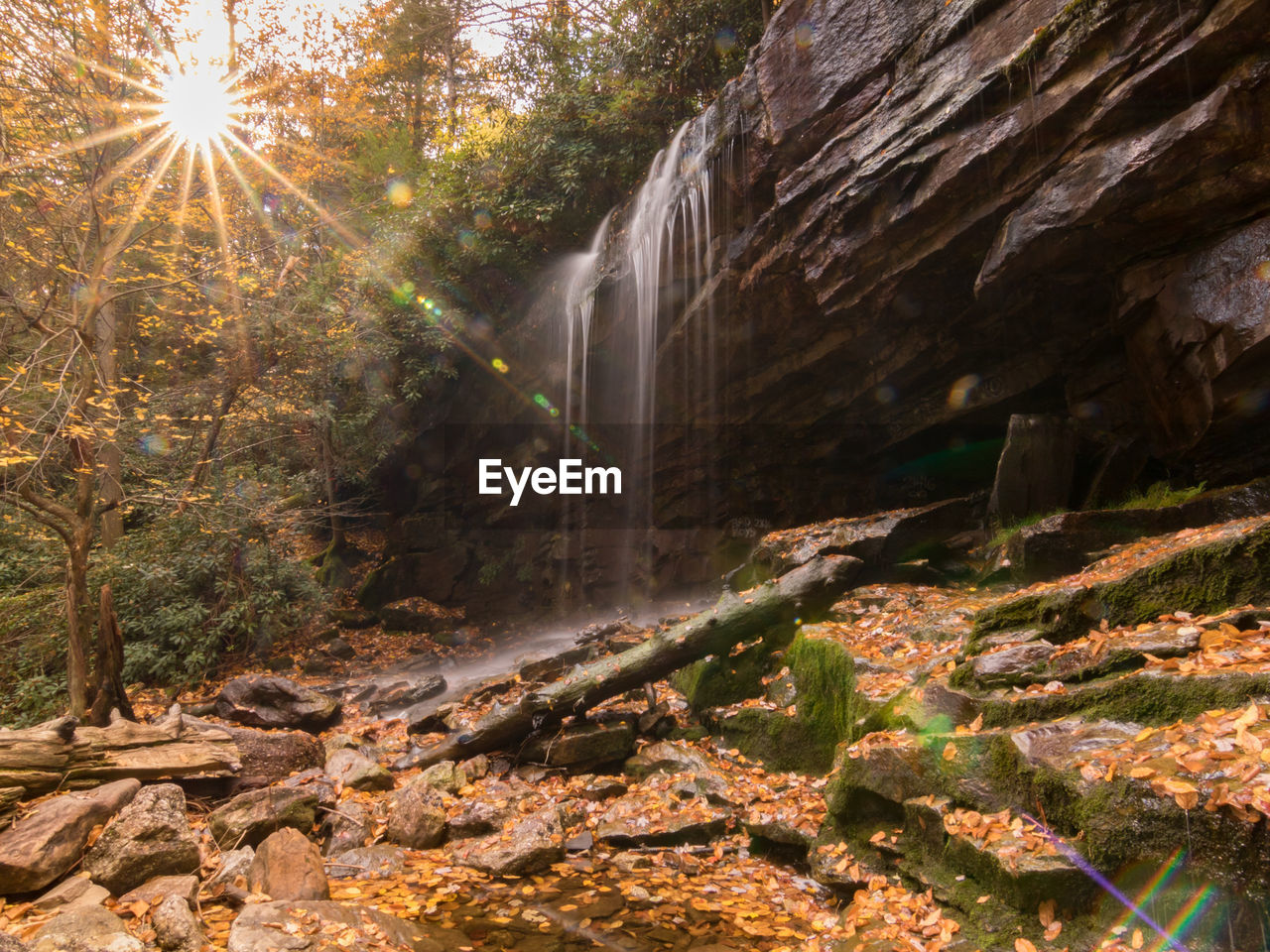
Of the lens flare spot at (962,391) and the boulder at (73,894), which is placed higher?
the lens flare spot at (962,391)

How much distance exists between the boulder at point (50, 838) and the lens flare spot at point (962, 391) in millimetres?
11793

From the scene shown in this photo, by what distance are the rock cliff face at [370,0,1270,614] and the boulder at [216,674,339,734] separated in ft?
28.7

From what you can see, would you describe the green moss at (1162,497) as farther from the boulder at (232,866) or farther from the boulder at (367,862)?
the boulder at (232,866)

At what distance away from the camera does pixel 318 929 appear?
3789 mm

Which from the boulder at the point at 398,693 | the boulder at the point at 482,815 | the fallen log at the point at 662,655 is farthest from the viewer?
the boulder at the point at 398,693

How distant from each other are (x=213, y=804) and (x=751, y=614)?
18.2 ft

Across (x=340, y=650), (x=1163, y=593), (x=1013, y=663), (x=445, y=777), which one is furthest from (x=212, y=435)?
(x=1163, y=593)

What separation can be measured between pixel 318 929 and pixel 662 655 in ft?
13.9

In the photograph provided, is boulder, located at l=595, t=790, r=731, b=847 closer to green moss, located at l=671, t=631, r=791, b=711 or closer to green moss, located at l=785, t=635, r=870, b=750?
green moss, located at l=785, t=635, r=870, b=750

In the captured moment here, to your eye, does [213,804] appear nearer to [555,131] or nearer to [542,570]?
[542,570]

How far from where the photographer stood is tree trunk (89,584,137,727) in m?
8.24

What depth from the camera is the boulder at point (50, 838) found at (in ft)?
12.7

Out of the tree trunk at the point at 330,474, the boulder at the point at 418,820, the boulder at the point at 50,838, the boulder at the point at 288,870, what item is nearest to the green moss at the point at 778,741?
the boulder at the point at 418,820

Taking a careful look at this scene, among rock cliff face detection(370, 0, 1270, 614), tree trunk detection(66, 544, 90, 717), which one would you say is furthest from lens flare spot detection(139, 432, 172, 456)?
rock cliff face detection(370, 0, 1270, 614)
